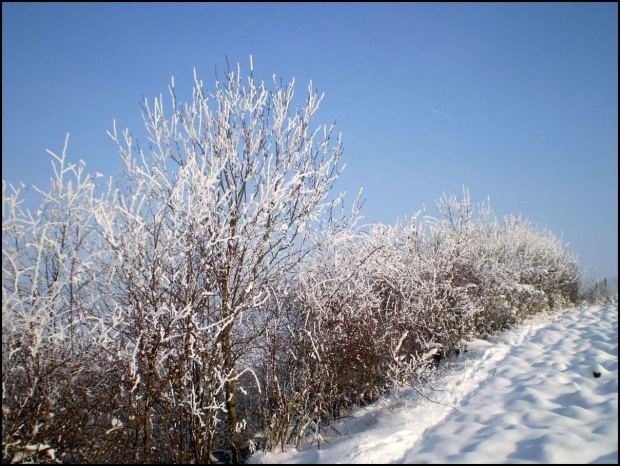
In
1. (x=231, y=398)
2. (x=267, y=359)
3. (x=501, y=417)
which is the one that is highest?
(x=267, y=359)

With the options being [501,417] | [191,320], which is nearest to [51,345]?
[191,320]

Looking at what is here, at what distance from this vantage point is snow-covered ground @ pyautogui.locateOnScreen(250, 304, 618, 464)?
333 cm

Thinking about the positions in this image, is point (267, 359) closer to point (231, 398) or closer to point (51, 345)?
point (231, 398)

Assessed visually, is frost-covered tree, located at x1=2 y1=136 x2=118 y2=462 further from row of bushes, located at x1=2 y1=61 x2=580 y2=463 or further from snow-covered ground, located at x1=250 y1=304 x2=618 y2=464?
snow-covered ground, located at x1=250 y1=304 x2=618 y2=464

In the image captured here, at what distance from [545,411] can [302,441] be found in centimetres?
287

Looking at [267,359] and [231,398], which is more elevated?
[267,359]

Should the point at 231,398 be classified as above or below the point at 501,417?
above

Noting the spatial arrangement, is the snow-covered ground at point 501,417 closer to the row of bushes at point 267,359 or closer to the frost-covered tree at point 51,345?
the row of bushes at point 267,359

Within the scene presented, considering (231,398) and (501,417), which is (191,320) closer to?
(231,398)

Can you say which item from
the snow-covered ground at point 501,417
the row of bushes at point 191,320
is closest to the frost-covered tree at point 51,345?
the row of bushes at point 191,320

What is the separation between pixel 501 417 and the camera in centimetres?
416

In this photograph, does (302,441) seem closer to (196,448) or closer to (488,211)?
(196,448)

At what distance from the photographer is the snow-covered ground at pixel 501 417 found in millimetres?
3332

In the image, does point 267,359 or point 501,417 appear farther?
point 267,359
